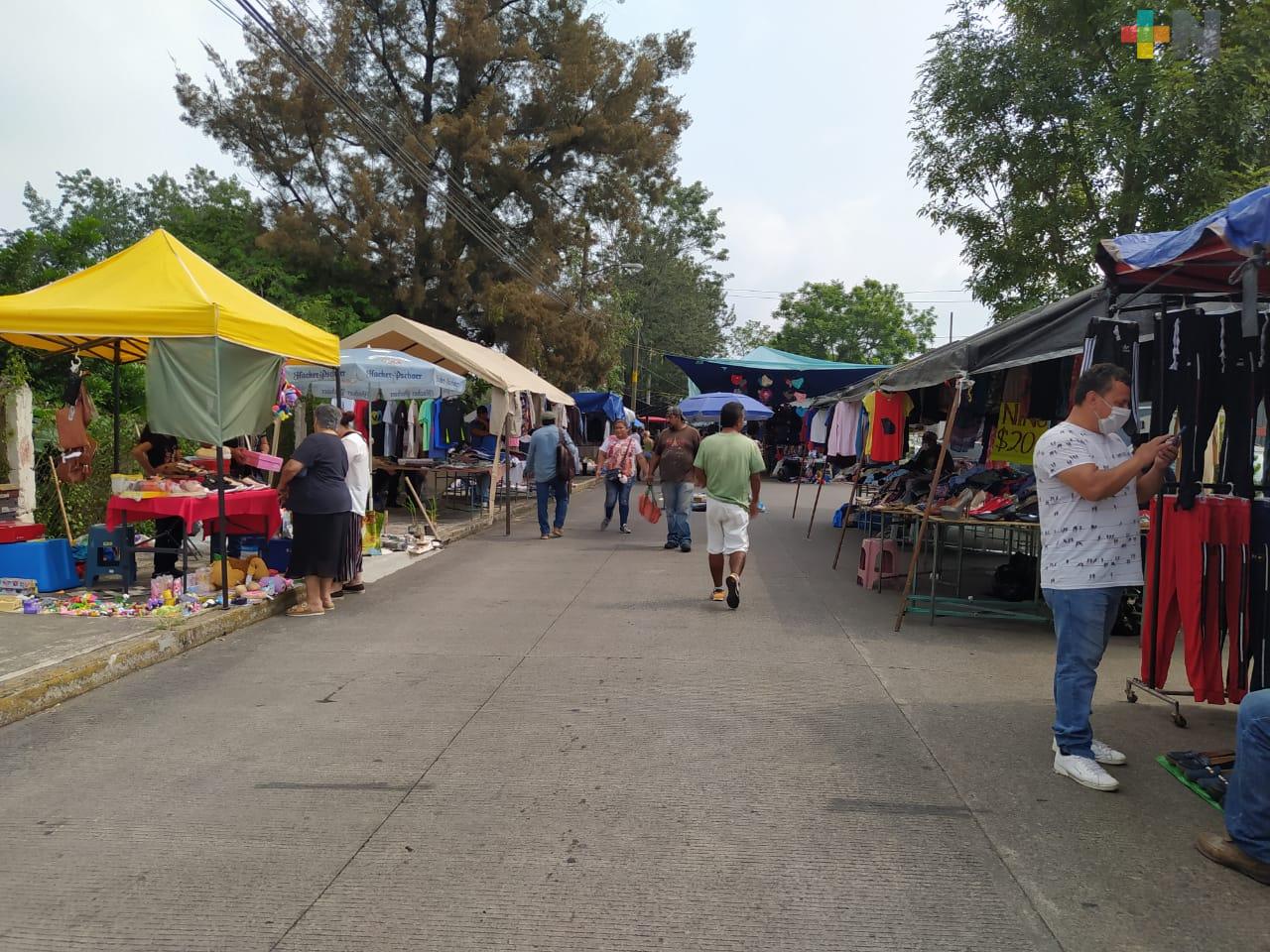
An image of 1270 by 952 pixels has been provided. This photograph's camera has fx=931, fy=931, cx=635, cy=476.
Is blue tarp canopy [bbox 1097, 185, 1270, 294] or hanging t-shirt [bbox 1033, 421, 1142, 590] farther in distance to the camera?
hanging t-shirt [bbox 1033, 421, 1142, 590]

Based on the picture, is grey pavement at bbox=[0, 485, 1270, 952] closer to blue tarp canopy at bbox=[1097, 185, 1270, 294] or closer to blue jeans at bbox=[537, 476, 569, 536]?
blue tarp canopy at bbox=[1097, 185, 1270, 294]

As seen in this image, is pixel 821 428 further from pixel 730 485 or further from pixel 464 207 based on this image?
pixel 464 207

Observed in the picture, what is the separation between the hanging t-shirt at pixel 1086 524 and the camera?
14.1ft

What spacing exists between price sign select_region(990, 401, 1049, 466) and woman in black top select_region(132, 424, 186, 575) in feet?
27.4

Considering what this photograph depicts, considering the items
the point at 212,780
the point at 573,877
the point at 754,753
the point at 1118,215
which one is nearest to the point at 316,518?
the point at 212,780

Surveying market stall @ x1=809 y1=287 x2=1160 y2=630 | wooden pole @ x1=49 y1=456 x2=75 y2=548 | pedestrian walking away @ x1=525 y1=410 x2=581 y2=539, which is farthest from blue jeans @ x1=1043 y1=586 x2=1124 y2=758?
pedestrian walking away @ x1=525 y1=410 x2=581 y2=539

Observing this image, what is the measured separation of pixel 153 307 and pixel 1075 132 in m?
14.6

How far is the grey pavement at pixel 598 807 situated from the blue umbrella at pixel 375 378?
6.20 metres

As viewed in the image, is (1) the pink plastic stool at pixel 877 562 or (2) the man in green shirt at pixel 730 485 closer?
(2) the man in green shirt at pixel 730 485

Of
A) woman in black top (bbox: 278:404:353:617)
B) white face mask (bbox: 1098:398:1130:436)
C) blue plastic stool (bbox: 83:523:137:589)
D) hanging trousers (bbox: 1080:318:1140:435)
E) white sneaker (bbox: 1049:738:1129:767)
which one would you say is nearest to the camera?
white face mask (bbox: 1098:398:1130:436)

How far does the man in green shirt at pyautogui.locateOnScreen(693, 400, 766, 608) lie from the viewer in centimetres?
855

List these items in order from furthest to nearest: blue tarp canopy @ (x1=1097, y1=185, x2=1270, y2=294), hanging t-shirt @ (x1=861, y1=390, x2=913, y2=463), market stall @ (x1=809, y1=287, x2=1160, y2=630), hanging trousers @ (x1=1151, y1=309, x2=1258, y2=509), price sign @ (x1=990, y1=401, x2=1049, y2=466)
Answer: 1. hanging t-shirt @ (x1=861, y1=390, x2=913, y2=463)
2. price sign @ (x1=990, y1=401, x2=1049, y2=466)
3. market stall @ (x1=809, y1=287, x2=1160, y2=630)
4. hanging trousers @ (x1=1151, y1=309, x2=1258, y2=509)
5. blue tarp canopy @ (x1=1097, y1=185, x2=1270, y2=294)

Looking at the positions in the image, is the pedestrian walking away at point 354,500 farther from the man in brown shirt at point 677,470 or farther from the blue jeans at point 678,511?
the blue jeans at point 678,511

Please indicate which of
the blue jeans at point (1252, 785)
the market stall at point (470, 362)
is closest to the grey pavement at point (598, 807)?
the blue jeans at point (1252, 785)
